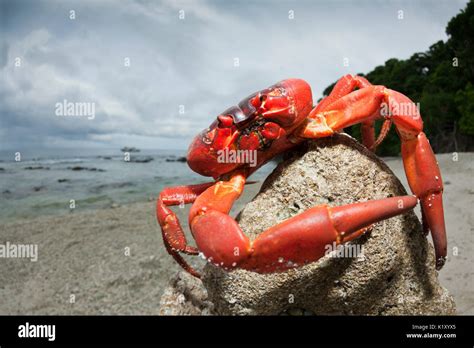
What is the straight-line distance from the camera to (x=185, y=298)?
12.5 ft

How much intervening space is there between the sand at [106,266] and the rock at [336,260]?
2283 mm

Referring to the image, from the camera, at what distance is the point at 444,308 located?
306 centimetres

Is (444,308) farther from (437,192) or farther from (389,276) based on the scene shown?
(437,192)

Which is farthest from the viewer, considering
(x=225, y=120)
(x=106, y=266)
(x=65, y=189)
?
(x=65, y=189)

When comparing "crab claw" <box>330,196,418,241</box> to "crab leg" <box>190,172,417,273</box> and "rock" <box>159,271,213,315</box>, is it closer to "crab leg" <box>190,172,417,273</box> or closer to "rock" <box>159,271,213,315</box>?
"crab leg" <box>190,172,417,273</box>

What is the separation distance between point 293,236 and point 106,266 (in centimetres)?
651

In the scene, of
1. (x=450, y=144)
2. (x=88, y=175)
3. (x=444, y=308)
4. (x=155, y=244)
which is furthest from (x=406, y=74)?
(x=444, y=308)

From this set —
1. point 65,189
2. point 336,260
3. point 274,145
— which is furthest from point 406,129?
point 65,189

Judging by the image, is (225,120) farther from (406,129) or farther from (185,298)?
(185,298)

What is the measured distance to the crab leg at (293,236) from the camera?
2.02 m

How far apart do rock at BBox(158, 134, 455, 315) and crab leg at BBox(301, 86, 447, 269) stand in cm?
14
